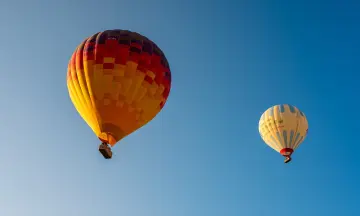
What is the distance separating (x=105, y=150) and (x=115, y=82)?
2909 mm

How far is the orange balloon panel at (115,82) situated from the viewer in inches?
723

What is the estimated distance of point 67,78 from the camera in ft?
64.7

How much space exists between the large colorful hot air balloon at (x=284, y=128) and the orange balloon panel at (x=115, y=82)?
11492 millimetres

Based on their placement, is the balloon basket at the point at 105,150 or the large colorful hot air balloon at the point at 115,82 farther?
the large colorful hot air balloon at the point at 115,82

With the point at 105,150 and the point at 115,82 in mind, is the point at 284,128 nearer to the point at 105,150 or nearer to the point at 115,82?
the point at 115,82

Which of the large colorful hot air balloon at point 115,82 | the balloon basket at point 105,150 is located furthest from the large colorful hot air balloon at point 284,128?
the balloon basket at point 105,150

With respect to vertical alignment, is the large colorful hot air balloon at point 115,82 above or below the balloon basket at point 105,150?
above

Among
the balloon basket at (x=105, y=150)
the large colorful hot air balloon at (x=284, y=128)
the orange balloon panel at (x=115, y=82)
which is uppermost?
the large colorful hot air balloon at (x=284, y=128)

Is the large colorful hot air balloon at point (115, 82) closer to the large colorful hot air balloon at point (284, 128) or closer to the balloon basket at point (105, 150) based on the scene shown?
the balloon basket at point (105, 150)

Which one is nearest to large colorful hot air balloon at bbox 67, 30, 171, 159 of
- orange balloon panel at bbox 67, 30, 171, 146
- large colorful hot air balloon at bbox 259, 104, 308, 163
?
orange balloon panel at bbox 67, 30, 171, 146

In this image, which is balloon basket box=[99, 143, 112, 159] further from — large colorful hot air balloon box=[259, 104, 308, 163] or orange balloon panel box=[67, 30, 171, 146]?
large colorful hot air balloon box=[259, 104, 308, 163]

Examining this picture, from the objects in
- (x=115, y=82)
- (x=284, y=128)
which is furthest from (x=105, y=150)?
(x=284, y=128)

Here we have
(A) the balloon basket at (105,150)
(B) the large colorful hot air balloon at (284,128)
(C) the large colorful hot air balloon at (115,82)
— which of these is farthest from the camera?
Result: (B) the large colorful hot air balloon at (284,128)

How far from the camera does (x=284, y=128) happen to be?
93.7 ft
